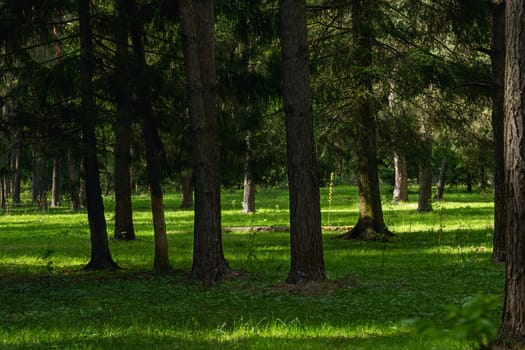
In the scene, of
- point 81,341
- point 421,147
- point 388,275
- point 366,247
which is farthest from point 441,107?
point 81,341

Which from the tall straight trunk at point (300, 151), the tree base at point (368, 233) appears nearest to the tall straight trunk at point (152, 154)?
the tall straight trunk at point (300, 151)

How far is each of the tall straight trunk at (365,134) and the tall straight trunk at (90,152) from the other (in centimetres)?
699

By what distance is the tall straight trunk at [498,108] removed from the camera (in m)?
14.6

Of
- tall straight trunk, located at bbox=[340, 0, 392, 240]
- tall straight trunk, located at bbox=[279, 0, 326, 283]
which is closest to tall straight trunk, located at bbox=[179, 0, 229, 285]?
tall straight trunk, located at bbox=[279, 0, 326, 283]

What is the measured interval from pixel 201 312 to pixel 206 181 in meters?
3.43

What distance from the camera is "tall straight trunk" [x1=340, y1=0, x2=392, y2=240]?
773 inches

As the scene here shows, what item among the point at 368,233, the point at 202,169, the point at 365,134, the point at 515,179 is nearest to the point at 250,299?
the point at 202,169

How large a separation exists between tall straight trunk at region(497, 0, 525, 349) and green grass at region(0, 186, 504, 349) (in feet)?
2.66

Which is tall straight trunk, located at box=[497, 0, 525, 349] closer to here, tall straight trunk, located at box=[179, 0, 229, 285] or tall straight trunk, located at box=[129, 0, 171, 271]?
tall straight trunk, located at box=[179, 0, 229, 285]

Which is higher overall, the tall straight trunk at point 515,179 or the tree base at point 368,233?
the tall straight trunk at point 515,179

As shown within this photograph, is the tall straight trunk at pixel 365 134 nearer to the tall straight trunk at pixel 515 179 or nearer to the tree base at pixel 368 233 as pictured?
the tree base at pixel 368 233

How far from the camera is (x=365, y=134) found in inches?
825

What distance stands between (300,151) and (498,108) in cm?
504

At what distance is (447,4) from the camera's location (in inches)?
770
